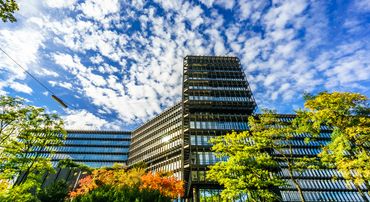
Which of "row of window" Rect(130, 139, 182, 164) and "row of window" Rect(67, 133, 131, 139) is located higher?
"row of window" Rect(67, 133, 131, 139)

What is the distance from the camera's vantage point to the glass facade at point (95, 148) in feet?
287

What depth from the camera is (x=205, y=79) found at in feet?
176

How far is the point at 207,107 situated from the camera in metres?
48.9

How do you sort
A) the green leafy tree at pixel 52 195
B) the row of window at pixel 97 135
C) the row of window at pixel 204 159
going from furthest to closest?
the row of window at pixel 97 135, the row of window at pixel 204 159, the green leafy tree at pixel 52 195

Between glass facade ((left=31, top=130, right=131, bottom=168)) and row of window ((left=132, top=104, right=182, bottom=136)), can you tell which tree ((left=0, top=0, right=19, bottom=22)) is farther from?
glass facade ((left=31, top=130, right=131, bottom=168))

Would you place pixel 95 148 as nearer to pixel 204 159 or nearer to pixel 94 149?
pixel 94 149

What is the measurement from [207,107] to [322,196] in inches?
1838

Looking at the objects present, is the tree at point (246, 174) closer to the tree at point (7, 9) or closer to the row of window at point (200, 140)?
the tree at point (7, 9)

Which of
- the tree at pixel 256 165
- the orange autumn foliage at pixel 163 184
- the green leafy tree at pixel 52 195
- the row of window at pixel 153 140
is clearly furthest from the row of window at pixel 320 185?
the green leafy tree at pixel 52 195

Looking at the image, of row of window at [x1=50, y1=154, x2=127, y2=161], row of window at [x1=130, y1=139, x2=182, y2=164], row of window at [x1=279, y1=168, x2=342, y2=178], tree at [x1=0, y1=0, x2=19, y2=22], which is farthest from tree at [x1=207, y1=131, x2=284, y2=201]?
row of window at [x1=50, y1=154, x2=127, y2=161]

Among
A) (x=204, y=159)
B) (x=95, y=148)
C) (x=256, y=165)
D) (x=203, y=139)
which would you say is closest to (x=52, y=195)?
(x=256, y=165)

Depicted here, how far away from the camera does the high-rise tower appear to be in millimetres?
38250

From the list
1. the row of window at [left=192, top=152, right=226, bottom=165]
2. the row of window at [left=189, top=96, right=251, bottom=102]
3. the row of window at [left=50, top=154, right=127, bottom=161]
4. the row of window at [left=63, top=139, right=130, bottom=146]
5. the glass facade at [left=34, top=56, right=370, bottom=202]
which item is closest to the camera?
the row of window at [left=192, top=152, right=226, bottom=165]

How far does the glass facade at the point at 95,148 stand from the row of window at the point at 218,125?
56799 millimetres
